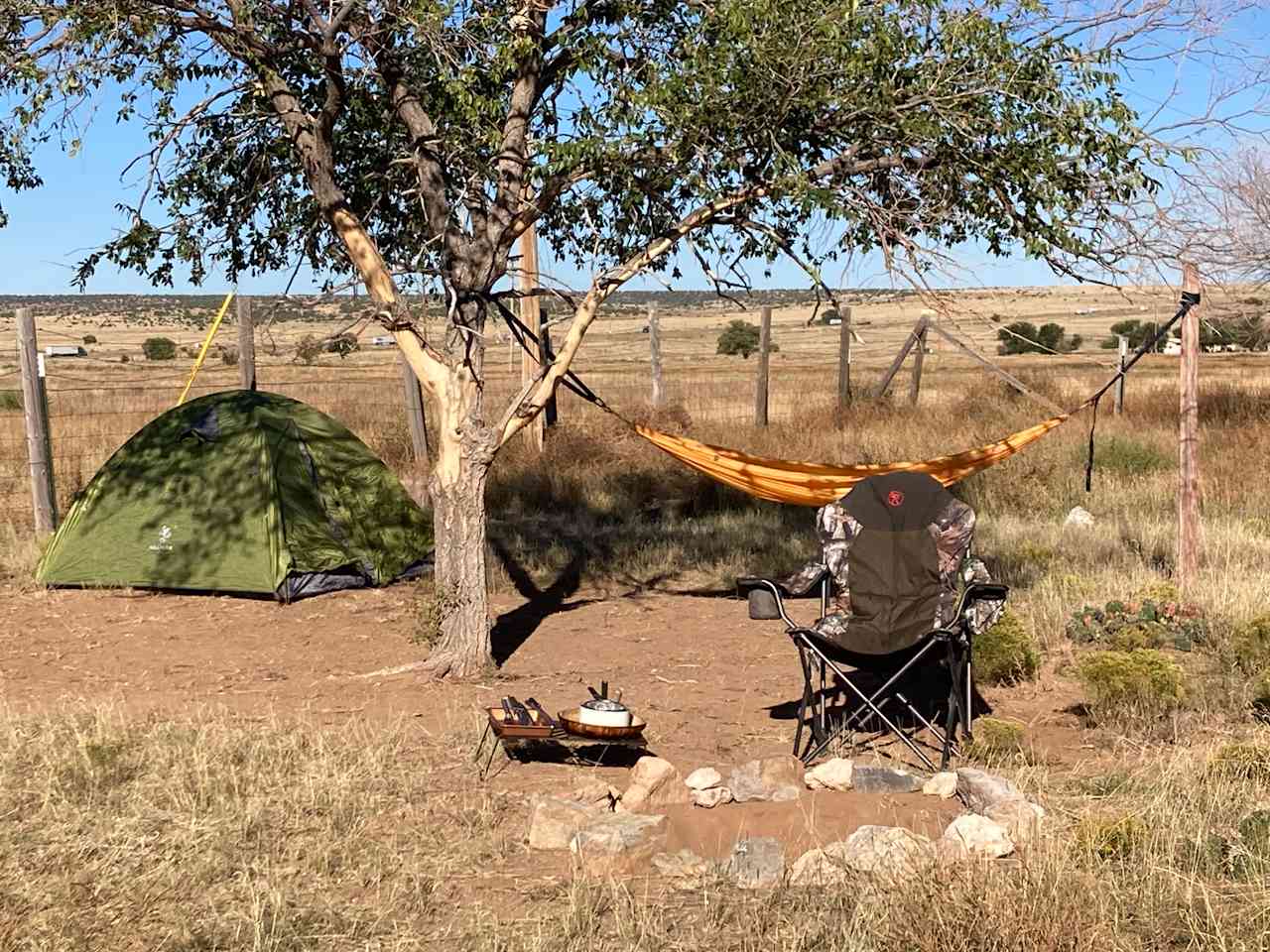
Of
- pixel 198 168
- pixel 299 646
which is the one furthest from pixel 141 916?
pixel 198 168

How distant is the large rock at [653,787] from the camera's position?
4586mm

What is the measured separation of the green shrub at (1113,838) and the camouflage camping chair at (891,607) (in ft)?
3.62

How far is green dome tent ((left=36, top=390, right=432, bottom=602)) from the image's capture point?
8.28 metres

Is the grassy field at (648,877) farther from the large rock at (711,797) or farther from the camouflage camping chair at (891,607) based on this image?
the large rock at (711,797)

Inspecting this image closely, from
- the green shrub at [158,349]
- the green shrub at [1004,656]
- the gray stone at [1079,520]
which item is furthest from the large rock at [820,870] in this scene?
the green shrub at [158,349]

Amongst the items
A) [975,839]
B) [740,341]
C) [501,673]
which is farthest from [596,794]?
[740,341]

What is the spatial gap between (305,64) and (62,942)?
4.85 meters

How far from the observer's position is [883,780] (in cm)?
479

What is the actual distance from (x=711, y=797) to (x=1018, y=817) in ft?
3.15

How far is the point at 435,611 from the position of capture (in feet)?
23.2

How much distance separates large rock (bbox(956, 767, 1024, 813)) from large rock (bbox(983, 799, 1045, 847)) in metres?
0.04

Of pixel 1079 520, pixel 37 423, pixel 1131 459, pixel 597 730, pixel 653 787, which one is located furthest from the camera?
pixel 1131 459

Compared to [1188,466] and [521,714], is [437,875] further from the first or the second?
[1188,466]

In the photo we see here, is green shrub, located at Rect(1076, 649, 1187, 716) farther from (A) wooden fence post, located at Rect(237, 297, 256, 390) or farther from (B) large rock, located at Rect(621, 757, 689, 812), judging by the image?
(A) wooden fence post, located at Rect(237, 297, 256, 390)
